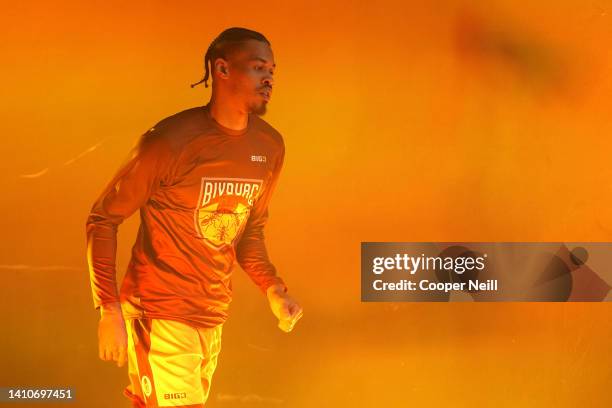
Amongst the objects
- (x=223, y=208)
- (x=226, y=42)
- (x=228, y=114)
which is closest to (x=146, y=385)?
(x=223, y=208)

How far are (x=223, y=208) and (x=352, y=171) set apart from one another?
63 cm

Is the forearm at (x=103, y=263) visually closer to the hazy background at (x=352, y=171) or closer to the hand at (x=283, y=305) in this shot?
the hazy background at (x=352, y=171)

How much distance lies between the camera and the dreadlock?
13.0 ft

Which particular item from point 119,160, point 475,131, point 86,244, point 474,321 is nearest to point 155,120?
point 119,160

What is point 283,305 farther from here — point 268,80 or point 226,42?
point 226,42

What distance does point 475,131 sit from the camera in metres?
4.13

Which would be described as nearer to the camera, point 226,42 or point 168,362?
point 168,362

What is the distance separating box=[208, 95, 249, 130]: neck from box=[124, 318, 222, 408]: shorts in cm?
85

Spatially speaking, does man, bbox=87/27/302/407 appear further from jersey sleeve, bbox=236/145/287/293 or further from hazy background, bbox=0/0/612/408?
hazy background, bbox=0/0/612/408

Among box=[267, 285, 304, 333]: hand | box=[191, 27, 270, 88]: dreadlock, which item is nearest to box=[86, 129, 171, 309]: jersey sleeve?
box=[191, 27, 270, 88]: dreadlock

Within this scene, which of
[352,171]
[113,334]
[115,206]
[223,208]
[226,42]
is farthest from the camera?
[352,171]

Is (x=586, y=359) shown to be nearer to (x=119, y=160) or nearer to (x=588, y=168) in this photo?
(x=588, y=168)

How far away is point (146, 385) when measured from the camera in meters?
3.68

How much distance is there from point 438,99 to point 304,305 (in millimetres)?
1087
